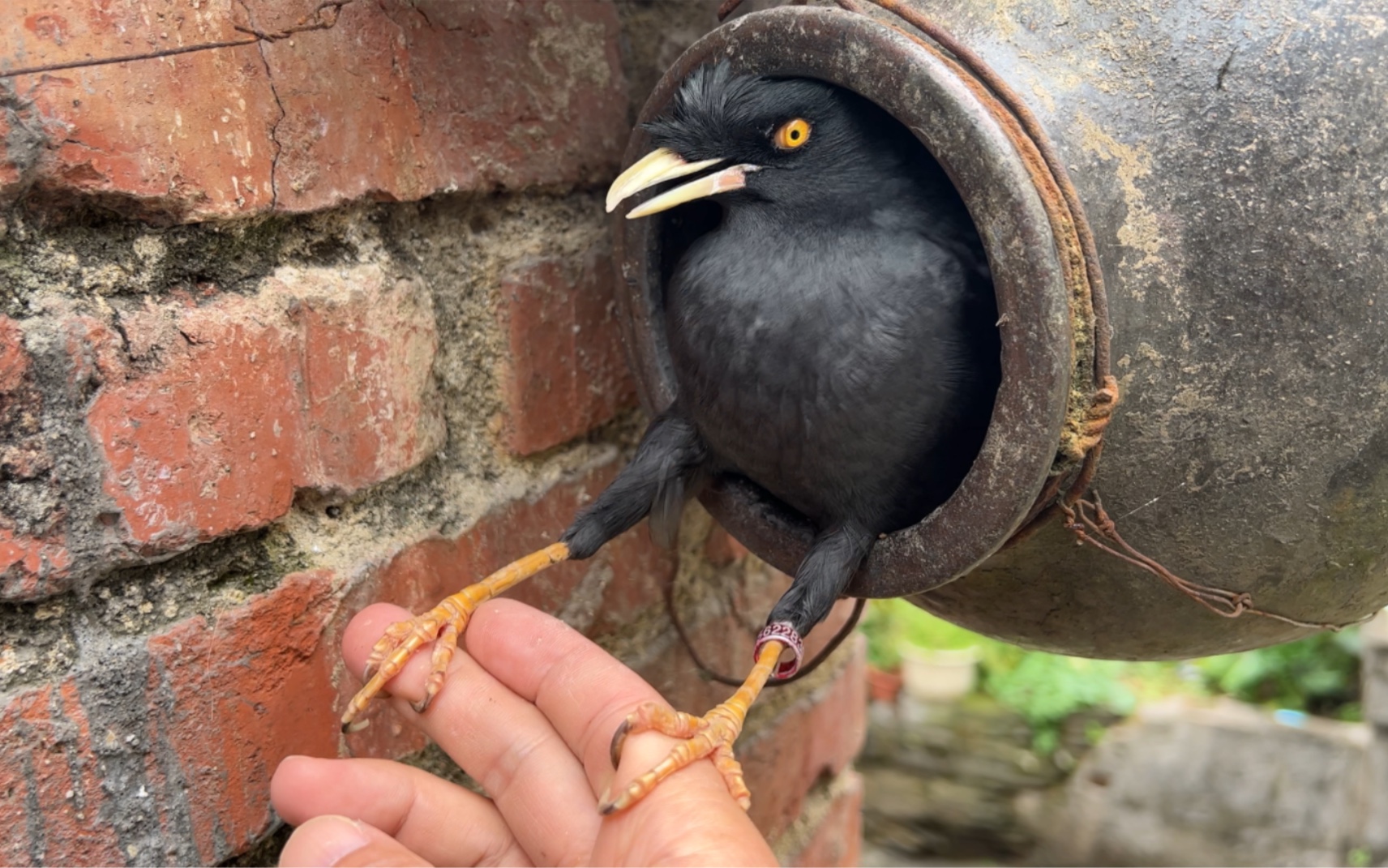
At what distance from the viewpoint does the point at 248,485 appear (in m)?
0.99

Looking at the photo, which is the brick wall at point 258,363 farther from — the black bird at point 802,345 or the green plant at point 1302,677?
the green plant at point 1302,677

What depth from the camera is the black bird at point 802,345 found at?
1062 mm

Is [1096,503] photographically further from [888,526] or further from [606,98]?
[606,98]

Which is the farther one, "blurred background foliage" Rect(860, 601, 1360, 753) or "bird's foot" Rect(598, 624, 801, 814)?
"blurred background foliage" Rect(860, 601, 1360, 753)

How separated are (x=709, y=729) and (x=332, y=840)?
0.33m

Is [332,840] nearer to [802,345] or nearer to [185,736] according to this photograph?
[185,736]

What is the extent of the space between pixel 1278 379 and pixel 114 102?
0.91 metres

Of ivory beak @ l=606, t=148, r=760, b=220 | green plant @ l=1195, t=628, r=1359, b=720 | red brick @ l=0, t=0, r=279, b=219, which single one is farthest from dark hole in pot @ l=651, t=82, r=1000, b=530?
green plant @ l=1195, t=628, r=1359, b=720

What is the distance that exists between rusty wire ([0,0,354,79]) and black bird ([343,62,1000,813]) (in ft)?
0.97

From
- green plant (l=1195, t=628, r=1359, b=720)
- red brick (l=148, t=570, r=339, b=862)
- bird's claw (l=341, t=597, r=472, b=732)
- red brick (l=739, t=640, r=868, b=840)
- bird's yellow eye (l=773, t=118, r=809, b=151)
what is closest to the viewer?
red brick (l=148, t=570, r=339, b=862)

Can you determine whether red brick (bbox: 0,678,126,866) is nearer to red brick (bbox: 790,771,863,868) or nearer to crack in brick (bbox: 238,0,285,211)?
crack in brick (bbox: 238,0,285,211)

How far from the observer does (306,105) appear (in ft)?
3.31

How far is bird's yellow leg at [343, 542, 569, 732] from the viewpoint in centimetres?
105

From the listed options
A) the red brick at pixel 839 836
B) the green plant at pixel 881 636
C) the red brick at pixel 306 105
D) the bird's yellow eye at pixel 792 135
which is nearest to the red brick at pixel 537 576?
the red brick at pixel 306 105
